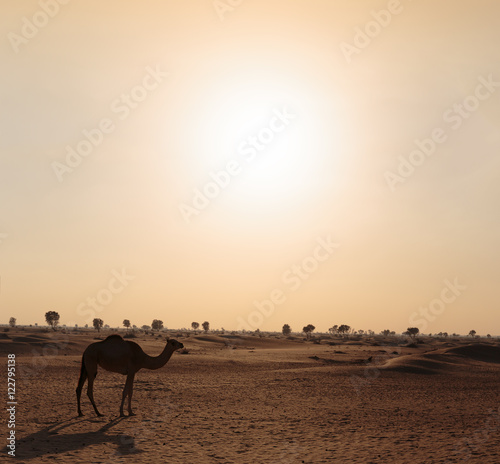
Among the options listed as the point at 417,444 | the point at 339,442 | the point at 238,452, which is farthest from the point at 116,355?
the point at 417,444

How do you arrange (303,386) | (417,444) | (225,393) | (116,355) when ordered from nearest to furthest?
(417,444) < (116,355) < (225,393) < (303,386)

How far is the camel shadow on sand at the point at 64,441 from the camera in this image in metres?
13.6

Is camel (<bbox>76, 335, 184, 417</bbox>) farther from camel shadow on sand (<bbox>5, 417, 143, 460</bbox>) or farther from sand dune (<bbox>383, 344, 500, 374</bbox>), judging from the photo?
sand dune (<bbox>383, 344, 500, 374</bbox>)

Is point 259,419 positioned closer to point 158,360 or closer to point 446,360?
point 158,360

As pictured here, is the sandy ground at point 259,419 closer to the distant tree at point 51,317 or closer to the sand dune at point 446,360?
the sand dune at point 446,360

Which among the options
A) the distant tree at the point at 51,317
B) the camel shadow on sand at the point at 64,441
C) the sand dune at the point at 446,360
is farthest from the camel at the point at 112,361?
the distant tree at the point at 51,317

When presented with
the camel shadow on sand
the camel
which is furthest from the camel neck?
the camel shadow on sand

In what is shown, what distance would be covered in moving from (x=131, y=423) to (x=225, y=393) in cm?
939

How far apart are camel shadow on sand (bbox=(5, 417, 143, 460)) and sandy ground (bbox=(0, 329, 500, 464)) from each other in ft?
0.10

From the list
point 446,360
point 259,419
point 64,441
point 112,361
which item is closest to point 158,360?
point 112,361

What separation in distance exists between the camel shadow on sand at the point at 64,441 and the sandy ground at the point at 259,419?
29mm

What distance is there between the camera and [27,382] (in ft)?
90.9

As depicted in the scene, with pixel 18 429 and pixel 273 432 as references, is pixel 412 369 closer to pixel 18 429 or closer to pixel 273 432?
pixel 273 432

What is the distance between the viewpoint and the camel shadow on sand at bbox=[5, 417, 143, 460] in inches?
536
